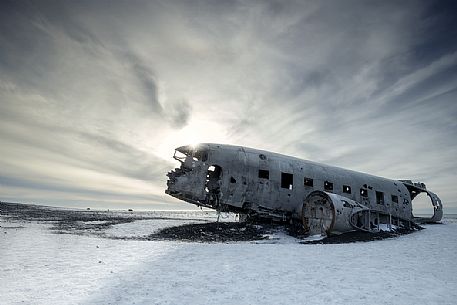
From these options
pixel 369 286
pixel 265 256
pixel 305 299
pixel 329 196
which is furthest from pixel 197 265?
pixel 329 196

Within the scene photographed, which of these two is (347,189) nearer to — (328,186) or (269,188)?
(328,186)

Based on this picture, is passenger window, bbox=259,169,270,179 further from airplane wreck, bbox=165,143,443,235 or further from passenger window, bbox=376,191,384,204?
passenger window, bbox=376,191,384,204

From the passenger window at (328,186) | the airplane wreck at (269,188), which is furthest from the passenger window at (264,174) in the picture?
the passenger window at (328,186)

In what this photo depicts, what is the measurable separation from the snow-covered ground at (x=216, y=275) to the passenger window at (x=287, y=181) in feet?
28.0

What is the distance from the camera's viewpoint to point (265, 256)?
11.1m

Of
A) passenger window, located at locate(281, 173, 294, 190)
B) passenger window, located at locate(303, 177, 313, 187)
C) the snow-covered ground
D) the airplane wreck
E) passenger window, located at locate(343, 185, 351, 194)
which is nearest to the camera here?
the snow-covered ground

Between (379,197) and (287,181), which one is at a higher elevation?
(287,181)

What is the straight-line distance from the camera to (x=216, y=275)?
329 inches

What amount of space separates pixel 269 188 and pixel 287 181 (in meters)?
1.85

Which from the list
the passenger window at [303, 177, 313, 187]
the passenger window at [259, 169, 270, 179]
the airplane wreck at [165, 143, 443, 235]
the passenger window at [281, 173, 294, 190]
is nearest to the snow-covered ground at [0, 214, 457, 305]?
the airplane wreck at [165, 143, 443, 235]

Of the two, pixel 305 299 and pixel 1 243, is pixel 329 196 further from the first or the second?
pixel 1 243

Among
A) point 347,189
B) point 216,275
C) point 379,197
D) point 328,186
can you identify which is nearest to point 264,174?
point 328,186

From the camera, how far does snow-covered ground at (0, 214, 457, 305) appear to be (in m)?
6.57

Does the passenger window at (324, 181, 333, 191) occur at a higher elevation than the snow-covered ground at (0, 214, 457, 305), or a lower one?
higher
